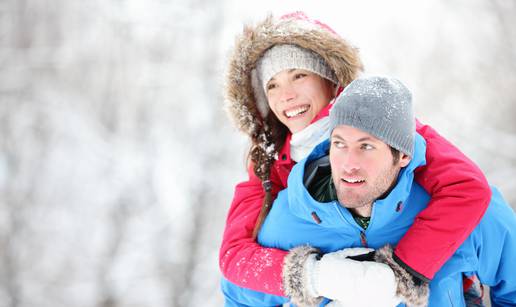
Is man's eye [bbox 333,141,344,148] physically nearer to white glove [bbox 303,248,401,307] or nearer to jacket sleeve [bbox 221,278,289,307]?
white glove [bbox 303,248,401,307]

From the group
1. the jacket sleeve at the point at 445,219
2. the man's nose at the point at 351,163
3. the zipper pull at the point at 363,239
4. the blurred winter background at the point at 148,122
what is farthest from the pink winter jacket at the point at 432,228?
the blurred winter background at the point at 148,122

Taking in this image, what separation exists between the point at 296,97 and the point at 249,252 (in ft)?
2.24

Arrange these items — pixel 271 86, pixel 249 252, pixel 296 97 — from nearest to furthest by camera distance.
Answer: pixel 249 252, pixel 296 97, pixel 271 86

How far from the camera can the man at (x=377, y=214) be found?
1481 mm

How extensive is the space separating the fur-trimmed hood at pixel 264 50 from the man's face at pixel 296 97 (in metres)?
0.10

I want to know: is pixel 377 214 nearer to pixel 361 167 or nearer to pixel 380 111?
pixel 361 167

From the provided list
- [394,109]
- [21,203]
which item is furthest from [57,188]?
[394,109]

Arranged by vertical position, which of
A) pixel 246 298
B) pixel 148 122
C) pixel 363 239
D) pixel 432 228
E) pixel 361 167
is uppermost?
pixel 361 167

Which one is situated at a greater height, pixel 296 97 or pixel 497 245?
Answer: pixel 296 97

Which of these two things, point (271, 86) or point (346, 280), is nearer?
point (346, 280)

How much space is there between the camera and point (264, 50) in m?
2.14

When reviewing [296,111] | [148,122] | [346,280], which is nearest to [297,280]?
[346,280]

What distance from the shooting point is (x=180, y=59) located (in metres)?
8.85

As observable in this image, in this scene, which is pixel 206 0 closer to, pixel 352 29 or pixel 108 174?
pixel 352 29
